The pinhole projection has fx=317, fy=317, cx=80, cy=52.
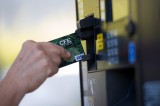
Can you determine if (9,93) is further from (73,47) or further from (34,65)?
(73,47)

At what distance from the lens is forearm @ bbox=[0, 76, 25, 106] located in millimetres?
821

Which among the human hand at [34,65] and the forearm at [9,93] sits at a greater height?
the human hand at [34,65]

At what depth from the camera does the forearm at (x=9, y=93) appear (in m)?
0.82

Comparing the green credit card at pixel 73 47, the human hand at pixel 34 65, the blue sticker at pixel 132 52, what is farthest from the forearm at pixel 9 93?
the blue sticker at pixel 132 52

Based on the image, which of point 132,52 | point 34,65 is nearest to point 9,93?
point 34,65

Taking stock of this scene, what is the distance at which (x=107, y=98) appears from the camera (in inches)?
32.9

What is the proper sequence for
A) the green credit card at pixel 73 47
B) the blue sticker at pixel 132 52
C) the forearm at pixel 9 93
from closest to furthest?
1. the blue sticker at pixel 132 52
2. the forearm at pixel 9 93
3. the green credit card at pixel 73 47

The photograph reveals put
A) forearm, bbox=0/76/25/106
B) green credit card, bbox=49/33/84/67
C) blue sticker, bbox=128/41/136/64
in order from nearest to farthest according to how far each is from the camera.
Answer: blue sticker, bbox=128/41/136/64
forearm, bbox=0/76/25/106
green credit card, bbox=49/33/84/67

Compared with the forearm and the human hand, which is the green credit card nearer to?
the human hand

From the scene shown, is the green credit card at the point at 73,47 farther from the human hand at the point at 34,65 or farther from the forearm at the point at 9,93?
Result: the forearm at the point at 9,93

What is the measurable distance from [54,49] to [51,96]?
758mm

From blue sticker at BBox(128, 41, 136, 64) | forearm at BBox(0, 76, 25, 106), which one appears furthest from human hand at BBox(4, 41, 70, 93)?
blue sticker at BBox(128, 41, 136, 64)

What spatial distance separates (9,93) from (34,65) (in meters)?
0.10

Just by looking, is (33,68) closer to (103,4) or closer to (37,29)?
(103,4)
